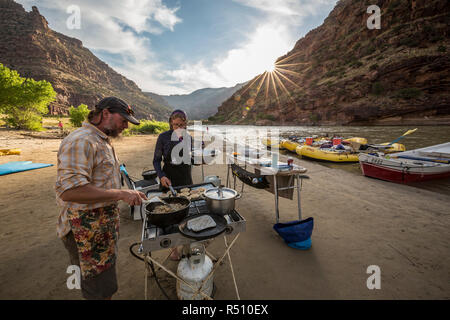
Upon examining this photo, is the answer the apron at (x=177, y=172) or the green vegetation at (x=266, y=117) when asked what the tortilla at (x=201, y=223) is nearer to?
the apron at (x=177, y=172)

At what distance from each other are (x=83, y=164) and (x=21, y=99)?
2962cm

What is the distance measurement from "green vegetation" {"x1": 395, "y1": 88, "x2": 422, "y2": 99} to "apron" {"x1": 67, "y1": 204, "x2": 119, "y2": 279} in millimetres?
61436

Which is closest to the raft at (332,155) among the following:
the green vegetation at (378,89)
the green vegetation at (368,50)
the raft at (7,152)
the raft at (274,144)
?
the raft at (274,144)

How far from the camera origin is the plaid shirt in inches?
55.1

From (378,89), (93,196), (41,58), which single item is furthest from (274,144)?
(41,58)

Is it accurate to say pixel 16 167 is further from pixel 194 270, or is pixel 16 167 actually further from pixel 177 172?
pixel 194 270

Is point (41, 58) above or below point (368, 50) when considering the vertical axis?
above

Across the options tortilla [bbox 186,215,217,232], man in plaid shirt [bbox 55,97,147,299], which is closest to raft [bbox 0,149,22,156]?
man in plaid shirt [bbox 55,97,147,299]

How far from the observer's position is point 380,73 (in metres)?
47.7

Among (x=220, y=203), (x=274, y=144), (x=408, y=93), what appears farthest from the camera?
(x=408, y=93)

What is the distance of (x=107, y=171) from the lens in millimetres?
1692

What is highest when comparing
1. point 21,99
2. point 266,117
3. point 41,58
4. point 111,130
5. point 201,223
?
point 41,58

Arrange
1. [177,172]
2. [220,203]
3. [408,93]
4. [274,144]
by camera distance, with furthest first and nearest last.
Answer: [408,93] → [274,144] → [177,172] → [220,203]

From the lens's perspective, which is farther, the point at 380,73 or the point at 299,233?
the point at 380,73
